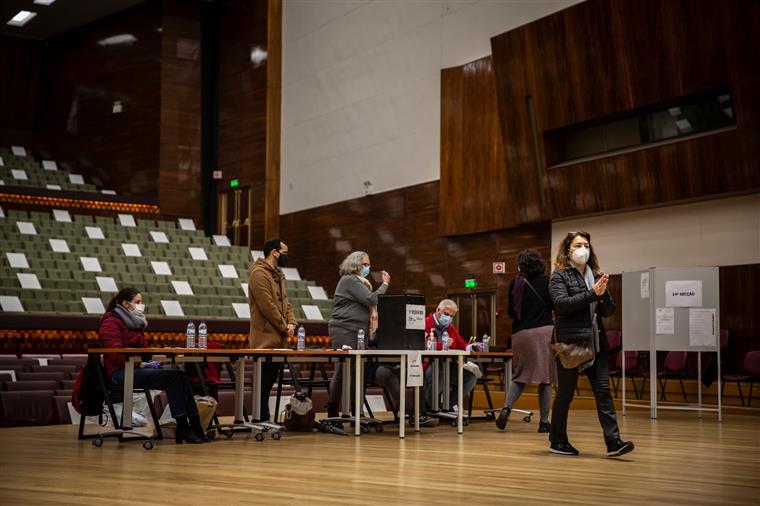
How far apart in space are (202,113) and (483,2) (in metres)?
7.59

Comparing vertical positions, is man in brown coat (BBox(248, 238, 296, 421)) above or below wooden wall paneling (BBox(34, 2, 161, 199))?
below

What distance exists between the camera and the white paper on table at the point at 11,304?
11.4 m

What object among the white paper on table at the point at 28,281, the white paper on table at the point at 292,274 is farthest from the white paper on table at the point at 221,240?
the white paper on table at the point at 28,281

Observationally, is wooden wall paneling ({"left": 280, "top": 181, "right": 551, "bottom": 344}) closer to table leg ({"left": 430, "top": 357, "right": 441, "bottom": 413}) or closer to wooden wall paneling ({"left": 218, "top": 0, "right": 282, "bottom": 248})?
wooden wall paneling ({"left": 218, "top": 0, "right": 282, "bottom": 248})

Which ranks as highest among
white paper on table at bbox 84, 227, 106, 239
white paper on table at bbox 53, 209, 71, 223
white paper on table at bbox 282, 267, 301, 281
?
white paper on table at bbox 53, 209, 71, 223

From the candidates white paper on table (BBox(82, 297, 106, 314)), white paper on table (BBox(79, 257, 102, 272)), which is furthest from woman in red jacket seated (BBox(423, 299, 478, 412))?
white paper on table (BBox(79, 257, 102, 272))

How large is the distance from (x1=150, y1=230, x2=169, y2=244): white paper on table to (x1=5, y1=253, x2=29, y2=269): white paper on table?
2.98m

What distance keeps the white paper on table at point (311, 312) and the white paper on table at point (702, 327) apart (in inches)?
273

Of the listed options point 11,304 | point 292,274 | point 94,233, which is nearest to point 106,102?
point 94,233

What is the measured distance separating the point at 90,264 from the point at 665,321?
8392 millimetres

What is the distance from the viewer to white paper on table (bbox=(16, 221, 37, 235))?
1434cm

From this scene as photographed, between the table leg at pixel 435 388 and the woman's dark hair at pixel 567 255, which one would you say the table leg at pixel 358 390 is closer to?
the table leg at pixel 435 388

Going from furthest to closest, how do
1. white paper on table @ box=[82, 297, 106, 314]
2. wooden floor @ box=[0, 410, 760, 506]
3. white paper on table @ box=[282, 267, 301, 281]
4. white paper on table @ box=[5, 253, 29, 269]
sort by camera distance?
1. white paper on table @ box=[282, 267, 301, 281]
2. white paper on table @ box=[5, 253, 29, 269]
3. white paper on table @ box=[82, 297, 106, 314]
4. wooden floor @ box=[0, 410, 760, 506]

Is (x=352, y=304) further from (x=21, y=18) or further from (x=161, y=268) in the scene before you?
(x=21, y=18)
